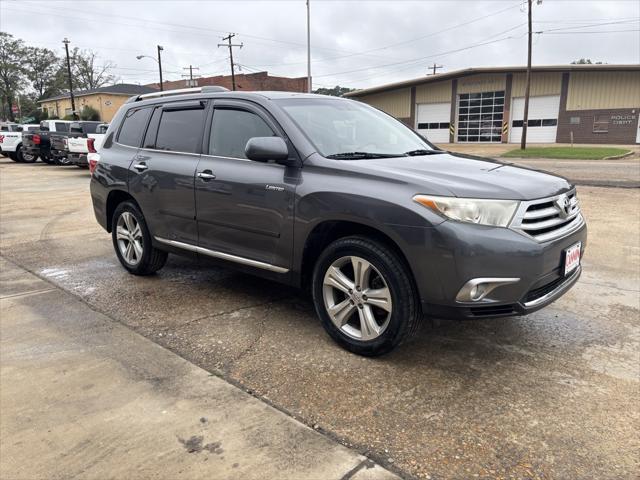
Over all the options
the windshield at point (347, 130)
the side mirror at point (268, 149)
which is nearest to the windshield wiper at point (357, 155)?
the windshield at point (347, 130)

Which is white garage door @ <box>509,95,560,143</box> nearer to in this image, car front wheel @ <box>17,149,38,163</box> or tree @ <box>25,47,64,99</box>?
car front wheel @ <box>17,149,38,163</box>

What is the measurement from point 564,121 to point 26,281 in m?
40.9

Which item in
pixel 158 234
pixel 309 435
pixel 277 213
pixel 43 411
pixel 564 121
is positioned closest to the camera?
pixel 309 435

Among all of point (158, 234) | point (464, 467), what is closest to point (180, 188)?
point (158, 234)

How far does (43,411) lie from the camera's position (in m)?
2.87

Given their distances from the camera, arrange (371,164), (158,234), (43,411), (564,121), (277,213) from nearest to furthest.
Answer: (43,411), (371,164), (277,213), (158,234), (564,121)

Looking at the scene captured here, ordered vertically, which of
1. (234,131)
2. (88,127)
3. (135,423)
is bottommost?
(135,423)

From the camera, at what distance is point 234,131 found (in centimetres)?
431

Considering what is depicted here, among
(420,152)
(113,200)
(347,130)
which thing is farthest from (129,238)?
(420,152)

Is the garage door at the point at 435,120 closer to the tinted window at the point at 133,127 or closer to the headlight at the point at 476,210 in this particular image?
the tinted window at the point at 133,127

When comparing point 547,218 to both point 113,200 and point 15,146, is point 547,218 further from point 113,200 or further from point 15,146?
point 15,146

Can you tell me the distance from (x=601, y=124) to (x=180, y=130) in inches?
1601

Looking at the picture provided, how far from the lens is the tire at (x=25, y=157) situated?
24.0 m

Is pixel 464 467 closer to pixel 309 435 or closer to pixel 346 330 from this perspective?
pixel 309 435
